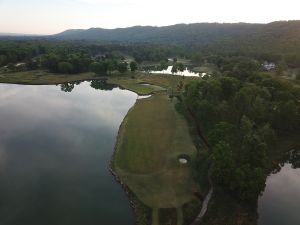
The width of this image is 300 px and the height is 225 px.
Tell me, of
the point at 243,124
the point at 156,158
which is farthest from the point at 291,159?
the point at 156,158

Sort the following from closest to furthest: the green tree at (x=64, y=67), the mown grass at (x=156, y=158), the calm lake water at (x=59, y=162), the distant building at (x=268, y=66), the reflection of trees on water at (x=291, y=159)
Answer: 1. the calm lake water at (x=59, y=162)
2. the mown grass at (x=156, y=158)
3. the reflection of trees on water at (x=291, y=159)
4. the green tree at (x=64, y=67)
5. the distant building at (x=268, y=66)

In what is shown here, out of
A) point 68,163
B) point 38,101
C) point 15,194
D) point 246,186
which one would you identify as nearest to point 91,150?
point 68,163

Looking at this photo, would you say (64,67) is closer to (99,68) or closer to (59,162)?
(99,68)

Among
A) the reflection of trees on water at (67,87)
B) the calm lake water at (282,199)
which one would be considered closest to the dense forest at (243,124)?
the calm lake water at (282,199)

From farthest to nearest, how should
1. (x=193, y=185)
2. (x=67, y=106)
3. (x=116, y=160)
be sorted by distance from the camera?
(x=67, y=106), (x=116, y=160), (x=193, y=185)

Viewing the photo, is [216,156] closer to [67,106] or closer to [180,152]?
[180,152]

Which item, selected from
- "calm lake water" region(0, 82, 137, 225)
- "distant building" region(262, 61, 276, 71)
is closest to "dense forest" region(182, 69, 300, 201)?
"calm lake water" region(0, 82, 137, 225)

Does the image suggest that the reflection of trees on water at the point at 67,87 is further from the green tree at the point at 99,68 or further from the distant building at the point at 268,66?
the distant building at the point at 268,66
